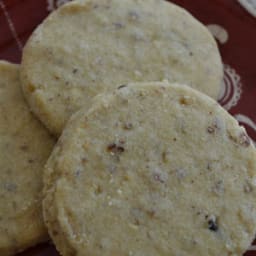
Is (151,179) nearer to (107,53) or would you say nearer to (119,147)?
(119,147)

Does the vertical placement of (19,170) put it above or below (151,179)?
below

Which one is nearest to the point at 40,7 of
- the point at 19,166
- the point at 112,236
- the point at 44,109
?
the point at 44,109

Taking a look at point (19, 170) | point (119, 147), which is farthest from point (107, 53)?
point (19, 170)

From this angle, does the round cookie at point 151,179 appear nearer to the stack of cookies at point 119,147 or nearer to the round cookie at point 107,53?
the stack of cookies at point 119,147

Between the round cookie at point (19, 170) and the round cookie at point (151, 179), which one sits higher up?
the round cookie at point (151, 179)

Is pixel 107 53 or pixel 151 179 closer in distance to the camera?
pixel 151 179

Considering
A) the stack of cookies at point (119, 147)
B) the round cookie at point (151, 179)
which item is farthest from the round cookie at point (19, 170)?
the round cookie at point (151, 179)
